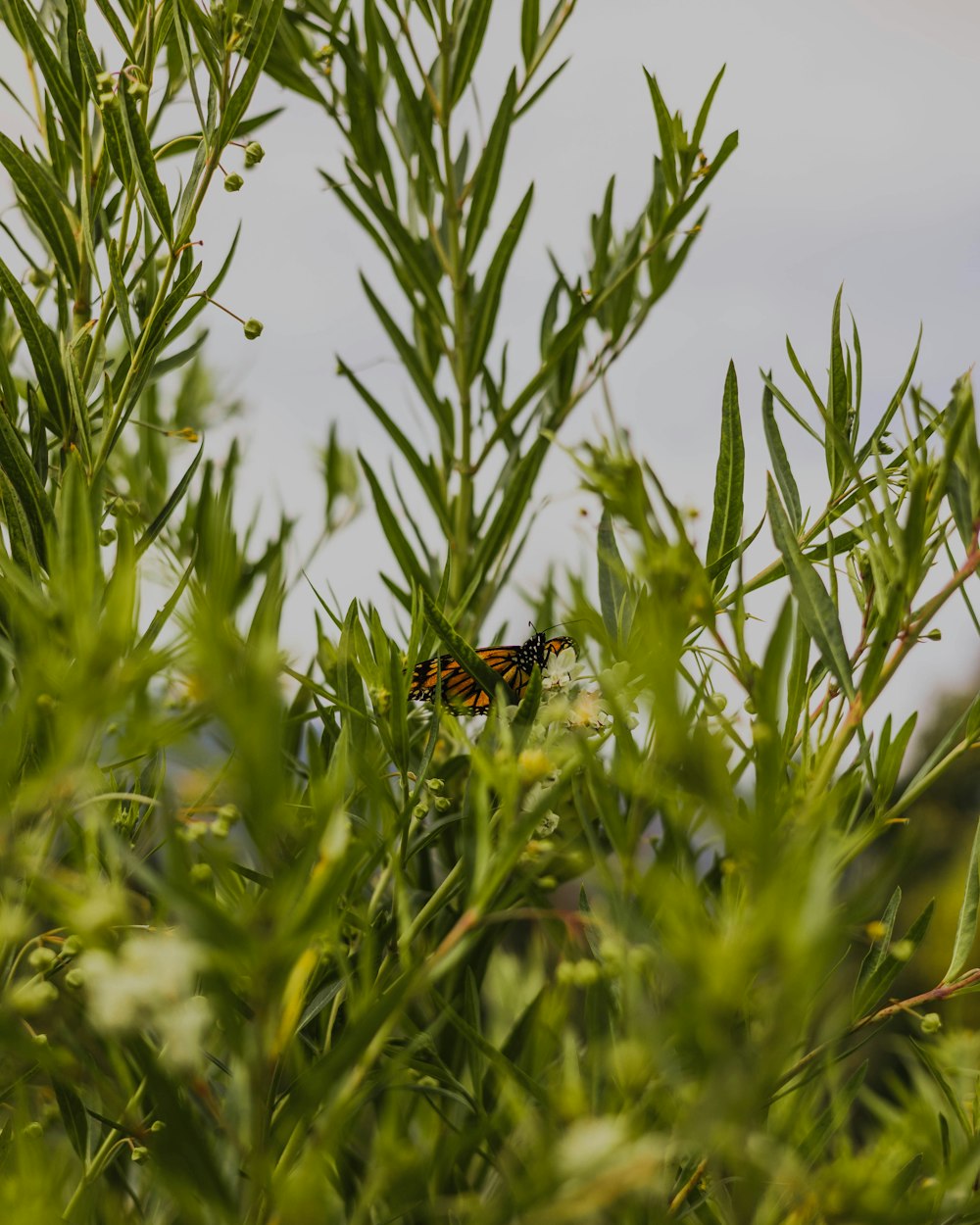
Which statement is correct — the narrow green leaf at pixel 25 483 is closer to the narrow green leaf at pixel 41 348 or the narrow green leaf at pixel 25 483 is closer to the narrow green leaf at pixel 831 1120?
the narrow green leaf at pixel 41 348

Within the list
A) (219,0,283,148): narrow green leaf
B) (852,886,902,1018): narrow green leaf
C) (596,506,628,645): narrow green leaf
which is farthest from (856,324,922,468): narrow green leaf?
(219,0,283,148): narrow green leaf

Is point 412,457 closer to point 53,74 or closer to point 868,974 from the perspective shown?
point 53,74

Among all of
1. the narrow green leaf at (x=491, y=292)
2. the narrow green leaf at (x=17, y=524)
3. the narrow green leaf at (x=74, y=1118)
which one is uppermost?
the narrow green leaf at (x=491, y=292)

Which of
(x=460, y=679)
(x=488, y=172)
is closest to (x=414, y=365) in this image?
(x=488, y=172)

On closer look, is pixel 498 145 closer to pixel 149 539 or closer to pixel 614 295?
pixel 614 295

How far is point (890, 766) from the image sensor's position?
461 millimetres

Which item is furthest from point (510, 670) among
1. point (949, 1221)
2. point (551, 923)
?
point (949, 1221)

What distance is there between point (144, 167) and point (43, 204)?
0.29ft

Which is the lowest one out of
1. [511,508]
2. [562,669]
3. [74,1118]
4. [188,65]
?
[74,1118]

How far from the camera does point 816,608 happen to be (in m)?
0.45

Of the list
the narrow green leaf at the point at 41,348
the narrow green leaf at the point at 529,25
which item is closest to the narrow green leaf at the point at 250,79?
the narrow green leaf at the point at 41,348

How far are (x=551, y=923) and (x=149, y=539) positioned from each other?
35 cm

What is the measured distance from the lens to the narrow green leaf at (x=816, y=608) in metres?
0.44

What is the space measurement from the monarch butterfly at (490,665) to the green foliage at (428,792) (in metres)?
0.05
